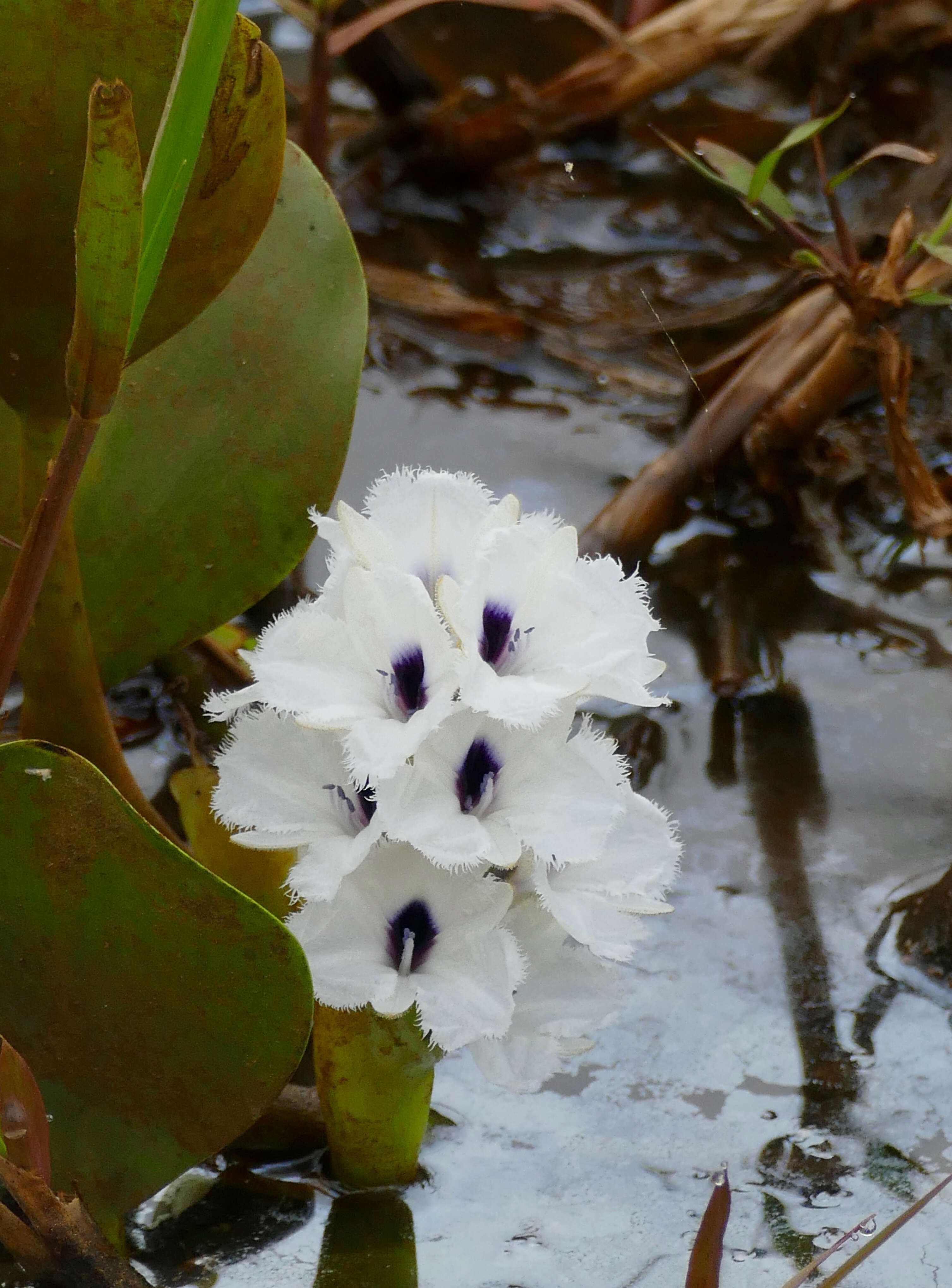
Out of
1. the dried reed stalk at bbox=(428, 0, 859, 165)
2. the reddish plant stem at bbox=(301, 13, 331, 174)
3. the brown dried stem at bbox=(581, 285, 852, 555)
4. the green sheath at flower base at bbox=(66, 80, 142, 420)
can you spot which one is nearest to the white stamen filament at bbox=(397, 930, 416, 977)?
the green sheath at flower base at bbox=(66, 80, 142, 420)

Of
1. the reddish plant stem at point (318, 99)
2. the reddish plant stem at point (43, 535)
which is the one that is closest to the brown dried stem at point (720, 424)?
the reddish plant stem at point (318, 99)

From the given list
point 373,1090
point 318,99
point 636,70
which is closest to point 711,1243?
point 373,1090

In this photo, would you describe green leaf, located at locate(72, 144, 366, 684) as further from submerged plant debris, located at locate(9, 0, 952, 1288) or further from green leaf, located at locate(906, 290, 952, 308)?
green leaf, located at locate(906, 290, 952, 308)

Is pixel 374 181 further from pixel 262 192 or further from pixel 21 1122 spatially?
pixel 21 1122

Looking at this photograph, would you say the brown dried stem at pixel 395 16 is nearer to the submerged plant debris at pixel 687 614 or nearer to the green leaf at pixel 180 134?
the submerged plant debris at pixel 687 614

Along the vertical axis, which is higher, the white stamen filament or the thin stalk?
the thin stalk

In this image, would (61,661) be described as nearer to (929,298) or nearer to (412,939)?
(412,939)

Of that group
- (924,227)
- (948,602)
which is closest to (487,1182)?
(948,602)
